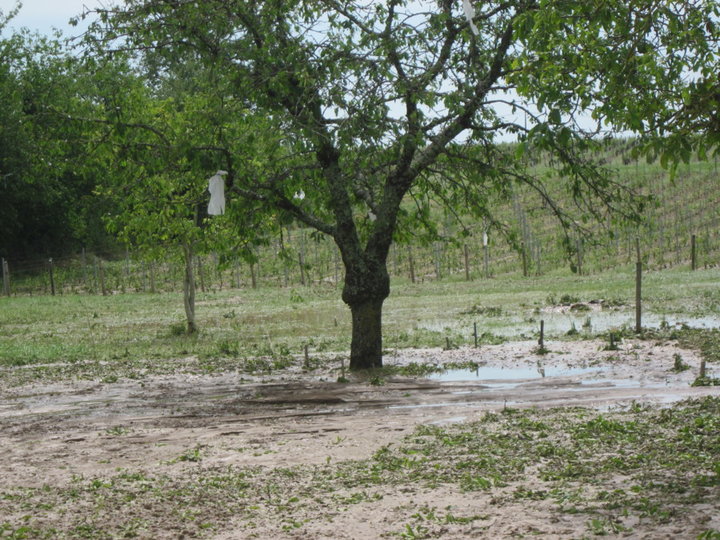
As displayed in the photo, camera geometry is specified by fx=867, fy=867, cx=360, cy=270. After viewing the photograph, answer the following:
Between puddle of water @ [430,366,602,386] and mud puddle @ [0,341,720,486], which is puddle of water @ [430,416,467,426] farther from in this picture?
puddle of water @ [430,366,602,386]

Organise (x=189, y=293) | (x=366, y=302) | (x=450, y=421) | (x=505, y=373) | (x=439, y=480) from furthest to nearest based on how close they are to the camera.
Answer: (x=189, y=293) → (x=366, y=302) → (x=505, y=373) → (x=450, y=421) → (x=439, y=480)

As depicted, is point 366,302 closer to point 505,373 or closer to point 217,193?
point 505,373

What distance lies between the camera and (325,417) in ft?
36.4

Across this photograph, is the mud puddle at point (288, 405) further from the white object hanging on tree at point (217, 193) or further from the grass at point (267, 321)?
→ the white object hanging on tree at point (217, 193)

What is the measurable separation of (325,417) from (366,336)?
3804 millimetres

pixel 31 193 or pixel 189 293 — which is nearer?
pixel 189 293

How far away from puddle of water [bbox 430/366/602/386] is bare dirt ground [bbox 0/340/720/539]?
0.11ft

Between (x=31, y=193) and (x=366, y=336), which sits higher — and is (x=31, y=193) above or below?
above

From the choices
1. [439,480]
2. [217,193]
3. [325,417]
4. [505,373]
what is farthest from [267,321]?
[439,480]

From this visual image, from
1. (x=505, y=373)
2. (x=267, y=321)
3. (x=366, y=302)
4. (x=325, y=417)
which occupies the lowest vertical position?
(x=325, y=417)

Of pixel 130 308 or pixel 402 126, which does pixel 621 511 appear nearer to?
pixel 402 126

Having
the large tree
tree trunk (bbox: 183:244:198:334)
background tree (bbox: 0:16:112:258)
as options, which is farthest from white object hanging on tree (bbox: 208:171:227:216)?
background tree (bbox: 0:16:112:258)

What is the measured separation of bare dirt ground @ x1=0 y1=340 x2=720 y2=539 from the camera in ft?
21.4

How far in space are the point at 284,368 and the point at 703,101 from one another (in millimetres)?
10337
